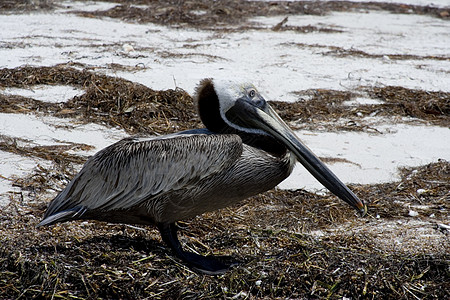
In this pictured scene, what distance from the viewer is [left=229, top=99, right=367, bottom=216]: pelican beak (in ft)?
11.7

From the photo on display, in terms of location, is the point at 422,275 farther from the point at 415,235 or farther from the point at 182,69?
the point at 182,69

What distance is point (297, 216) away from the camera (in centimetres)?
426

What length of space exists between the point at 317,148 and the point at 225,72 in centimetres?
196

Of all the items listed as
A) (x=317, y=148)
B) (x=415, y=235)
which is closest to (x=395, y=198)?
(x=415, y=235)

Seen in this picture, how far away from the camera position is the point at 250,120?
3.65 metres

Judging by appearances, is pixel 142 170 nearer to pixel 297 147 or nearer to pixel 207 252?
pixel 207 252

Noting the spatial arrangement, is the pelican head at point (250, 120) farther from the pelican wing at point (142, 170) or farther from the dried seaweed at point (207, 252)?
the dried seaweed at point (207, 252)

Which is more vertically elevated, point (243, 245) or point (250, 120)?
point (250, 120)

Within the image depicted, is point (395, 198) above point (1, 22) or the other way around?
the other way around

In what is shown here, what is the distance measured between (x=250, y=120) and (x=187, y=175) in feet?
1.92

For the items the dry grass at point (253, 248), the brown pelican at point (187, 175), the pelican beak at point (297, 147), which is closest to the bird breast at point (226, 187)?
the brown pelican at point (187, 175)

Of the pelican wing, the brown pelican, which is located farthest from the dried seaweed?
the pelican wing

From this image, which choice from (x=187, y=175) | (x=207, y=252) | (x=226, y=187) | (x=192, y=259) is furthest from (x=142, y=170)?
(x=207, y=252)

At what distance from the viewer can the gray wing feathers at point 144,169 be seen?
3344mm
